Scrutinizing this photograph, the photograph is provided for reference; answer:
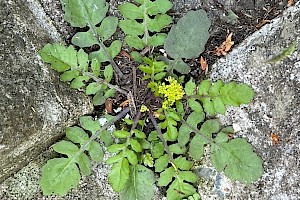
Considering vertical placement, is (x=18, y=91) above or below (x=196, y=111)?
above

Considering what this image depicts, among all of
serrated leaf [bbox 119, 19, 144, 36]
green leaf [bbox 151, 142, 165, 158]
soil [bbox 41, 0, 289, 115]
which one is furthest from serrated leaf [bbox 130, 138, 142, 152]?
serrated leaf [bbox 119, 19, 144, 36]

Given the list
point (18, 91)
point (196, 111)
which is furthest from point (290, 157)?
point (18, 91)

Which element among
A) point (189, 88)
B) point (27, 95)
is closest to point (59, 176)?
point (27, 95)

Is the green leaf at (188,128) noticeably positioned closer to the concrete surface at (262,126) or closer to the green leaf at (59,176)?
the concrete surface at (262,126)

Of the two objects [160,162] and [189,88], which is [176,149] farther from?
[189,88]

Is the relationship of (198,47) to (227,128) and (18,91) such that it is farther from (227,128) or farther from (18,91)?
(18,91)

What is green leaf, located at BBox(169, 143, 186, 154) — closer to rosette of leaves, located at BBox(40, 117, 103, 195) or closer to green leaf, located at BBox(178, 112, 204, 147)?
green leaf, located at BBox(178, 112, 204, 147)
